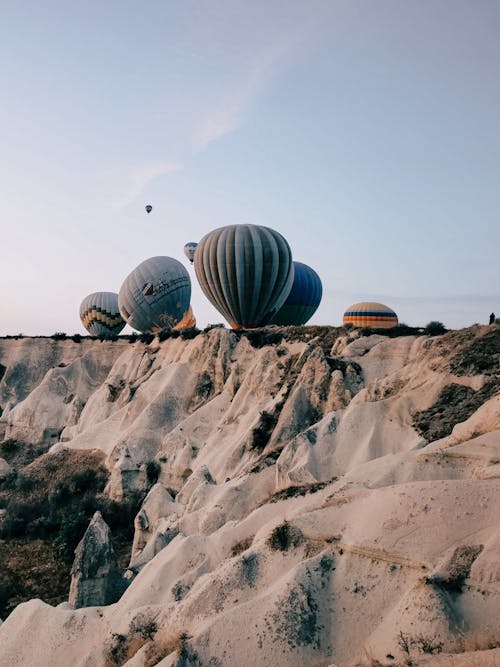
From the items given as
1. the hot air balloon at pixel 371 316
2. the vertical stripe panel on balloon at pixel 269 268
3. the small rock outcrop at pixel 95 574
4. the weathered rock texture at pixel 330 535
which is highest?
the vertical stripe panel on balloon at pixel 269 268

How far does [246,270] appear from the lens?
4256cm

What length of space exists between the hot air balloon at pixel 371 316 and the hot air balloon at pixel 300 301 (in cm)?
372

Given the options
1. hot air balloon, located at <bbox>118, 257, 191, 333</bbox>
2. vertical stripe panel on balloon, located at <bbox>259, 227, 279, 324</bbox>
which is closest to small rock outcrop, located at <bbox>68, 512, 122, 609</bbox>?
vertical stripe panel on balloon, located at <bbox>259, 227, 279, 324</bbox>

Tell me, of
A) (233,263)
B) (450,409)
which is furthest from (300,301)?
(450,409)

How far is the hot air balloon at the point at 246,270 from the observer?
4250 cm

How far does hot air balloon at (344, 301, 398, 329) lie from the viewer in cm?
5422

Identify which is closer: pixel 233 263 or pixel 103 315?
pixel 233 263

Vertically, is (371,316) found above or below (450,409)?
above

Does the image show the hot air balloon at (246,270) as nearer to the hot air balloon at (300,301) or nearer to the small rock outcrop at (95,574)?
the hot air balloon at (300,301)

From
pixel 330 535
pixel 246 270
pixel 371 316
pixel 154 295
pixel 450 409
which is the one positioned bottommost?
pixel 330 535

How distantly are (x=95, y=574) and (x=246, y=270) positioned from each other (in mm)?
27994

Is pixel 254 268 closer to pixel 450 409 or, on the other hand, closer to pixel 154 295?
pixel 154 295

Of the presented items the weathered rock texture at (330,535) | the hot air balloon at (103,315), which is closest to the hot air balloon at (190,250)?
the hot air balloon at (103,315)

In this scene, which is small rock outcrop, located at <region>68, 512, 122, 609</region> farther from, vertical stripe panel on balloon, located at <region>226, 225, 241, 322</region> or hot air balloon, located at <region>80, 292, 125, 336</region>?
hot air balloon, located at <region>80, 292, 125, 336</region>
